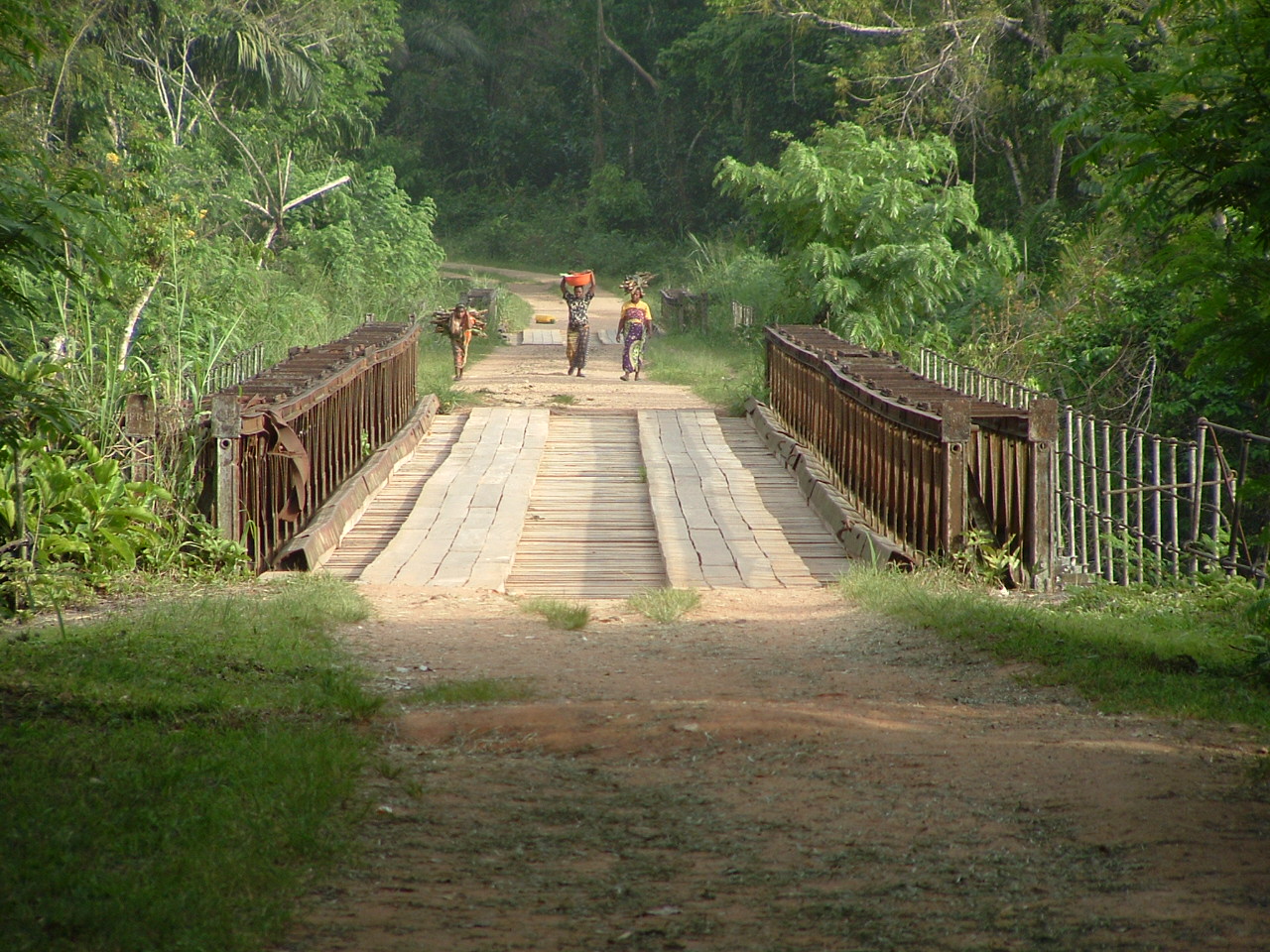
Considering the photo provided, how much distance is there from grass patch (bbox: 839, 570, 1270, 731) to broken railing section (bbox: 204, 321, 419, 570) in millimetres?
3659

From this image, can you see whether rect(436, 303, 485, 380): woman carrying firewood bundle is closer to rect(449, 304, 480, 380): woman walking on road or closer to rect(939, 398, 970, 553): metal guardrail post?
rect(449, 304, 480, 380): woman walking on road

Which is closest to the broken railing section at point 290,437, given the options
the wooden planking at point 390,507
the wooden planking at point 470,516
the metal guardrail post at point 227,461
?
the metal guardrail post at point 227,461

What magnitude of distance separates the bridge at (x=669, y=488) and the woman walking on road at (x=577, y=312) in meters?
5.76

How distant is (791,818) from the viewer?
395 centimetres

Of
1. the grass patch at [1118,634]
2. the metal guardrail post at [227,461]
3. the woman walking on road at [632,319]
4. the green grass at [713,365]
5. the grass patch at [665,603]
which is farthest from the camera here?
the woman walking on road at [632,319]

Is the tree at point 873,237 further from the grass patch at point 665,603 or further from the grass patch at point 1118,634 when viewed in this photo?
the grass patch at point 665,603

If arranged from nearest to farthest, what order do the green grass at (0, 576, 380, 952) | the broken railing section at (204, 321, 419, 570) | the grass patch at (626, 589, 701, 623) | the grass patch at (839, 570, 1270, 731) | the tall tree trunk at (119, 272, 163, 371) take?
the green grass at (0, 576, 380, 952)
the grass patch at (839, 570, 1270, 731)
the grass patch at (626, 589, 701, 623)
the broken railing section at (204, 321, 419, 570)
the tall tree trunk at (119, 272, 163, 371)

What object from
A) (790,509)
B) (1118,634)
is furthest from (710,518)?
(1118,634)

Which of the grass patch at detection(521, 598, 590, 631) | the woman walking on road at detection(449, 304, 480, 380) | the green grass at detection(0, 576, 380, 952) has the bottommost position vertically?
the grass patch at detection(521, 598, 590, 631)

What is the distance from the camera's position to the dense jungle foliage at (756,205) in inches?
183

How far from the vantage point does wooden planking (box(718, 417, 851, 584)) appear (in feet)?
28.7

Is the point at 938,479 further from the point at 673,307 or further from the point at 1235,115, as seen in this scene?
the point at 673,307

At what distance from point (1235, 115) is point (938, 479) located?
13.1ft

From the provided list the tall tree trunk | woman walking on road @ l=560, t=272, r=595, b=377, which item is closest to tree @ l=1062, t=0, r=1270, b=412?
the tall tree trunk
